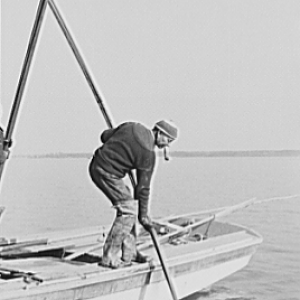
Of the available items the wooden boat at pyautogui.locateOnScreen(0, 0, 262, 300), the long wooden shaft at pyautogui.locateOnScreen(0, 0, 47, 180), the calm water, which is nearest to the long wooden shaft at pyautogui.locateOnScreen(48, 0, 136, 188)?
the wooden boat at pyautogui.locateOnScreen(0, 0, 262, 300)

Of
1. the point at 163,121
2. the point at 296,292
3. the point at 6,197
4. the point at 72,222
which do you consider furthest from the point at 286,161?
the point at 163,121

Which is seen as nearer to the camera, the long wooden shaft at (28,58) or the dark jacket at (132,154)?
the dark jacket at (132,154)

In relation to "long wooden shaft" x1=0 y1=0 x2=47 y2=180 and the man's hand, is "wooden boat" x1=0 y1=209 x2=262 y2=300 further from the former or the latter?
"long wooden shaft" x1=0 y1=0 x2=47 y2=180

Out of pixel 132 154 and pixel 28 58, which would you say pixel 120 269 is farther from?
pixel 28 58

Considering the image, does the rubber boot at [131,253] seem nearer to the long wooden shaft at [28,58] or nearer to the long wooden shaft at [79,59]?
the long wooden shaft at [79,59]

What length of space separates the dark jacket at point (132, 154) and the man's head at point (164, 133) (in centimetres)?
2

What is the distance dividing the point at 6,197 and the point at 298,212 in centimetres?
363

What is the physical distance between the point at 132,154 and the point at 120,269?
1.37 ft

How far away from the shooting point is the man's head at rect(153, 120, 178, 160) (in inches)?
104

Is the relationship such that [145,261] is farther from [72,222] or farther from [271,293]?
[72,222]

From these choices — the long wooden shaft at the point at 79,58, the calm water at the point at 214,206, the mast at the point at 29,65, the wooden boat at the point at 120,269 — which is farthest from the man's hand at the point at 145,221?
the calm water at the point at 214,206

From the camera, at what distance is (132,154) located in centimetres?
266

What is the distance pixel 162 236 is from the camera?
10.8ft

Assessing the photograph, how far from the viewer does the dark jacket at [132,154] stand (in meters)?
2.65
